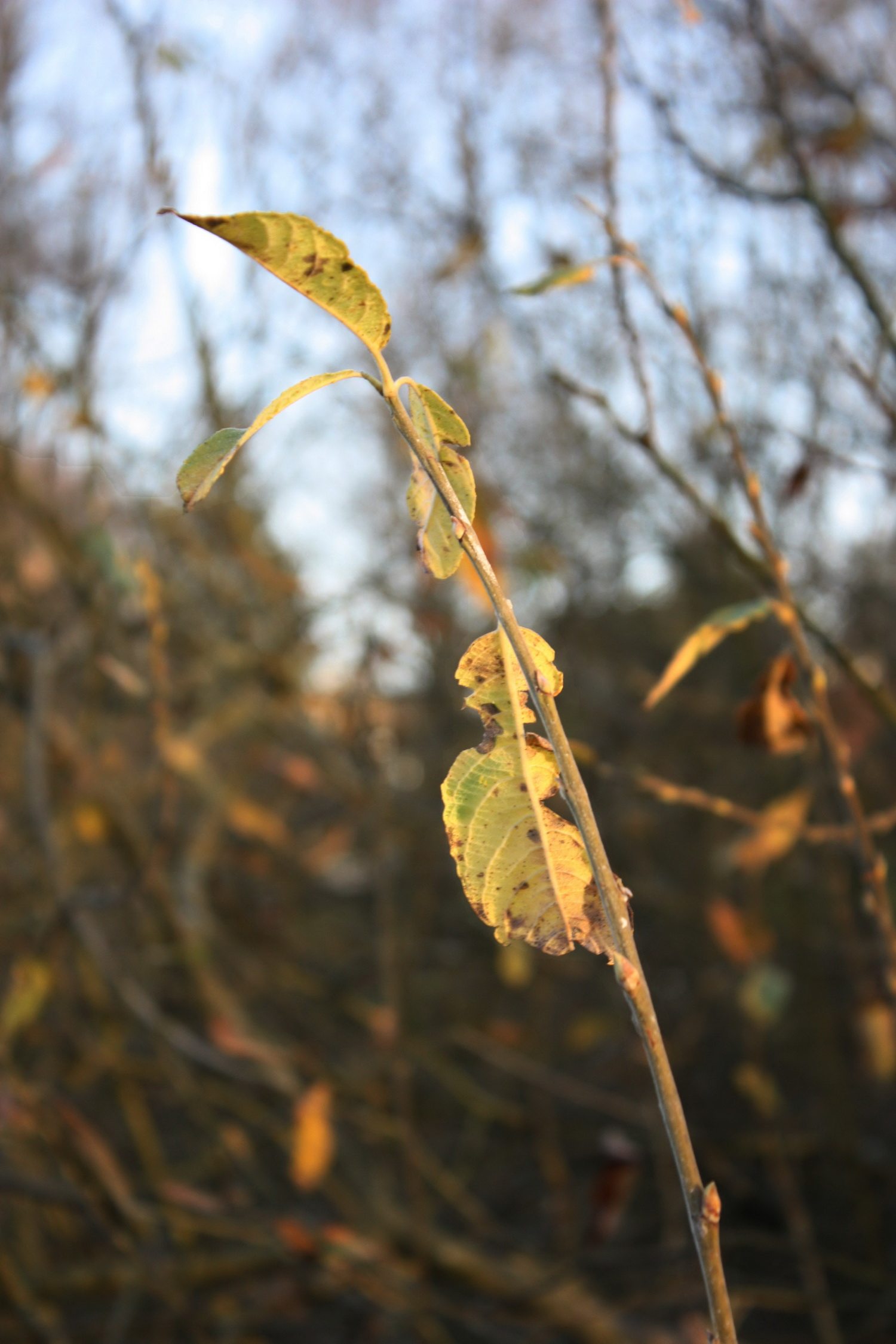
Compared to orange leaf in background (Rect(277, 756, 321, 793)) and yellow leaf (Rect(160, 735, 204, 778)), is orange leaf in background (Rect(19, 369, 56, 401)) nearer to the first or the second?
yellow leaf (Rect(160, 735, 204, 778))

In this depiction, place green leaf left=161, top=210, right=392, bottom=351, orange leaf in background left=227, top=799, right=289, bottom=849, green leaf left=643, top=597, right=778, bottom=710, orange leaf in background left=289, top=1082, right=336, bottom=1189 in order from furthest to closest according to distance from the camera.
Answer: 1. orange leaf in background left=227, top=799, right=289, bottom=849
2. orange leaf in background left=289, top=1082, right=336, bottom=1189
3. green leaf left=643, top=597, right=778, bottom=710
4. green leaf left=161, top=210, right=392, bottom=351

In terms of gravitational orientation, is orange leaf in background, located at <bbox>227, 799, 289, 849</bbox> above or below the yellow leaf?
above

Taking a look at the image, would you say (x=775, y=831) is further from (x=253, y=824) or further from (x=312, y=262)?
(x=253, y=824)

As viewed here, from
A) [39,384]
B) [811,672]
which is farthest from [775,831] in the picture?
[39,384]

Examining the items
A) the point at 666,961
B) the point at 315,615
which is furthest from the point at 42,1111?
the point at 666,961

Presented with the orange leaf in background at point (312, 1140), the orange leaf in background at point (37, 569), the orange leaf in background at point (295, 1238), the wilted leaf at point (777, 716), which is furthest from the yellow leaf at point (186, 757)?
the wilted leaf at point (777, 716)

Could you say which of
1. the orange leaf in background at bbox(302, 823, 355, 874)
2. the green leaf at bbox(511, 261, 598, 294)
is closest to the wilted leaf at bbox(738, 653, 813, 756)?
the green leaf at bbox(511, 261, 598, 294)
